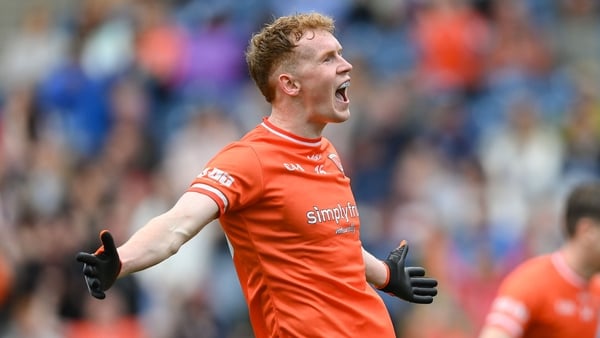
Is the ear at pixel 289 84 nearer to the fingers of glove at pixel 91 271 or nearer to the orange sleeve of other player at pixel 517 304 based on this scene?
the fingers of glove at pixel 91 271

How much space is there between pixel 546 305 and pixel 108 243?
2.91m

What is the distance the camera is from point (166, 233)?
5.54m

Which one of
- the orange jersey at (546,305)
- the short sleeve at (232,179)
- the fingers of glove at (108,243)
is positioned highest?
the short sleeve at (232,179)

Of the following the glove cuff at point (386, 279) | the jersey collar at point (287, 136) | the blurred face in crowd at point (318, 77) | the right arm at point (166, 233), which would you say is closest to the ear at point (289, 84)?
the blurred face in crowd at point (318, 77)

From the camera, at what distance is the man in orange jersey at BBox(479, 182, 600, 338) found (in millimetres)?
7262

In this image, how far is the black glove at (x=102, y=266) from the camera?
527 centimetres

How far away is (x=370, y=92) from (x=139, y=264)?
27.3 feet

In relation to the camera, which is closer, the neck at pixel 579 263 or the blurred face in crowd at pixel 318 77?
the blurred face in crowd at pixel 318 77

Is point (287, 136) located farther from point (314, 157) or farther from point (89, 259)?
point (89, 259)

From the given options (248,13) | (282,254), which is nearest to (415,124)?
(248,13)

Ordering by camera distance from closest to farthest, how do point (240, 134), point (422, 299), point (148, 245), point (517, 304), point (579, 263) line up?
point (148, 245) < point (422, 299) < point (517, 304) < point (579, 263) < point (240, 134)

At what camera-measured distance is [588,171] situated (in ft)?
42.1

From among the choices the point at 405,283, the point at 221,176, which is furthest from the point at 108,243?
the point at 405,283

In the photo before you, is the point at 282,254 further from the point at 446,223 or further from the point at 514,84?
the point at 514,84
